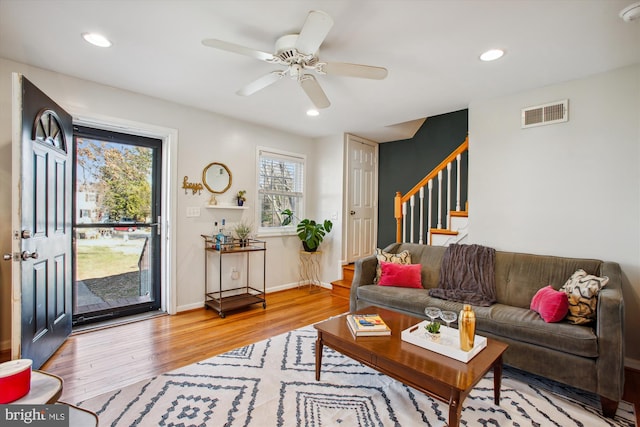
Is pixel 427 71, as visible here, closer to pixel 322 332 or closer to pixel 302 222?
pixel 322 332

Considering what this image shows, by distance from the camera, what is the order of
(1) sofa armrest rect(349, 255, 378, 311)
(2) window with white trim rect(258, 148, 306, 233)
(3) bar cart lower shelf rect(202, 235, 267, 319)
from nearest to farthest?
(1) sofa armrest rect(349, 255, 378, 311), (3) bar cart lower shelf rect(202, 235, 267, 319), (2) window with white trim rect(258, 148, 306, 233)

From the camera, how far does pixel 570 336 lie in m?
2.07

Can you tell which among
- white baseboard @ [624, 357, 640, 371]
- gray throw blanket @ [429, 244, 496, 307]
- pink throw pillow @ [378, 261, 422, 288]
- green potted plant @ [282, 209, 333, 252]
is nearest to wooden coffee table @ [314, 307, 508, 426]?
gray throw blanket @ [429, 244, 496, 307]

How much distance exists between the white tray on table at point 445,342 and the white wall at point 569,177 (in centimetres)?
167

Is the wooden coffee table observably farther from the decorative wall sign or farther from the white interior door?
the white interior door

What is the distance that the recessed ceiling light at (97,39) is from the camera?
2.22m

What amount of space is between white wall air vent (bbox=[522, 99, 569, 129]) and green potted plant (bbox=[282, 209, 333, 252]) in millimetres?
2854

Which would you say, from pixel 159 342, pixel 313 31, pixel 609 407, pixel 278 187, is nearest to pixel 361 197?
pixel 278 187

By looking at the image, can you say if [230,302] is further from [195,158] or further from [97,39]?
[97,39]

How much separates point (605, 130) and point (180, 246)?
14.6 ft

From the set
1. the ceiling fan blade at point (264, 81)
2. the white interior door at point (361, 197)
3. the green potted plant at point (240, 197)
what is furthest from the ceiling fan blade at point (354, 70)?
the white interior door at point (361, 197)

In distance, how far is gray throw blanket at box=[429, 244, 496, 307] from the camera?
2875 mm

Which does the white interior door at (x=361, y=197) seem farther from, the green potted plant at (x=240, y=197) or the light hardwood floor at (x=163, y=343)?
the green potted plant at (x=240, y=197)

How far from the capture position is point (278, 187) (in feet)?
15.8
